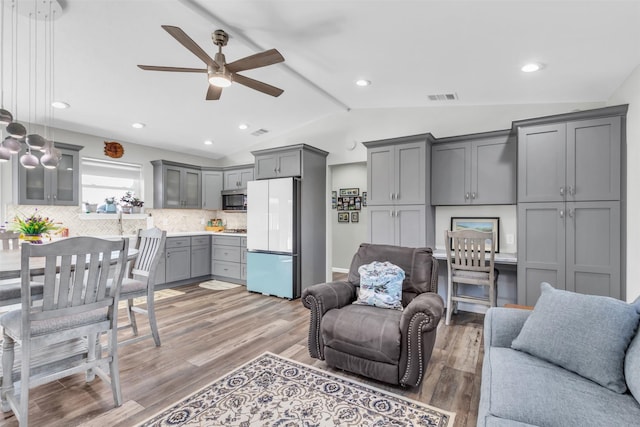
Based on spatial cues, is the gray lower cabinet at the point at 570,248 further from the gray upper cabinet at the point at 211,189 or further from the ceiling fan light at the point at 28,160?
the gray upper cabinet at the point at 211,189

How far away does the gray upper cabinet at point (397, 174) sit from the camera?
401 centimetres

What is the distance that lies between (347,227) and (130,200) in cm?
417

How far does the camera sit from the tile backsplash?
4480mm

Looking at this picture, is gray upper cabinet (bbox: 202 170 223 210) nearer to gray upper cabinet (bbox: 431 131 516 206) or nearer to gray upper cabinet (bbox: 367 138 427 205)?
gray upper cabinet (bbox: 367 138 427 205)

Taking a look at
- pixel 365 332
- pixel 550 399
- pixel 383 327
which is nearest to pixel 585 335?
pixel 550 399

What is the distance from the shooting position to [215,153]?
21.2 feet

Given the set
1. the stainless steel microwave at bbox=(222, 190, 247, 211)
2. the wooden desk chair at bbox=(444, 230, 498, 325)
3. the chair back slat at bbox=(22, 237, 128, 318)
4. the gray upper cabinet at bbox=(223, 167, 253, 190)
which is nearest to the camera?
the chair back slat at bbox=(22, 237, 128, 318)

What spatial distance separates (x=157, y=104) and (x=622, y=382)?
4.97 meters

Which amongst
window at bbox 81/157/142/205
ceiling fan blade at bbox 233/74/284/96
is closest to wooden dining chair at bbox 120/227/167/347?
ceiling fan blade at bbox 233/74/284/96

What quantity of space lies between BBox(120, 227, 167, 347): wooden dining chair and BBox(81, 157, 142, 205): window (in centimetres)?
258

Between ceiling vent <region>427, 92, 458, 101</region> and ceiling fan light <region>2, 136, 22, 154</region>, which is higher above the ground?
ceiling vent <region>427, 92, 458, 101</region>

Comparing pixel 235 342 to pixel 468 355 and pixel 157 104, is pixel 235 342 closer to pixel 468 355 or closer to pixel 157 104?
pixel 468 355

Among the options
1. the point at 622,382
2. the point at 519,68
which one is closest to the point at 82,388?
the point at 622,382

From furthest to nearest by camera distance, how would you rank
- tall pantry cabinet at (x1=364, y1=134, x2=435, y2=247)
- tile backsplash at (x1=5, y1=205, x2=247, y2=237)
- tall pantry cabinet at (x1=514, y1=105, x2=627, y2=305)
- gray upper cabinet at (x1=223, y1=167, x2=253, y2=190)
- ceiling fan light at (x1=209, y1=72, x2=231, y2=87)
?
gray upper cabinet at (x1=223, y1=167, x2=253, y2=190)
tile backsplash at (x1=5, y1=205, x2=247, y2=237)
tall pantry cabinet at (x1=364, y1=134, x2=435, y2=247)
tall pantry cabinet at (x1=514, y1=105, x2=627, y2=305)
ceiling fan light at (x1=209, y1=72, x2=231, y2=87)
